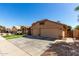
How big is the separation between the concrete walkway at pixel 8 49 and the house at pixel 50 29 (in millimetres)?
1725

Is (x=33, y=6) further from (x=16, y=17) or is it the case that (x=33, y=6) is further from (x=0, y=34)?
(x=0, y=34)

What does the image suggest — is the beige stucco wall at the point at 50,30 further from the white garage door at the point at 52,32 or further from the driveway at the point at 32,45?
the driveway at the point at 32,45

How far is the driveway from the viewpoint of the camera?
7461 mm

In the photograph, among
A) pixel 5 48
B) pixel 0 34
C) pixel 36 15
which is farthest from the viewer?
pixel 0 34

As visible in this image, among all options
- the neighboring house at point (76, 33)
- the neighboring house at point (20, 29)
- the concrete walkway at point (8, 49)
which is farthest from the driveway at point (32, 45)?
the neighboring house at point (76, 33)

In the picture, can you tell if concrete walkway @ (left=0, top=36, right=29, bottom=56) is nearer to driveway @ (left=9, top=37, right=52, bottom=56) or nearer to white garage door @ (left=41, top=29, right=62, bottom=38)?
driveway @ (left=9, top=37, right=52, bottom=56)

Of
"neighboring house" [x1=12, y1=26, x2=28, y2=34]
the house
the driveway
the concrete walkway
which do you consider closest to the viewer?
the concrete walkway

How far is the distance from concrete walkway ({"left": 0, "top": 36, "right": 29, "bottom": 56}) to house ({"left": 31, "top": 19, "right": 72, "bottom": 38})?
1.72 m

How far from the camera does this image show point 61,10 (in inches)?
326

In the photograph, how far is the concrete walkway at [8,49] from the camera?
7113mm

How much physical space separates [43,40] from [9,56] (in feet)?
8.96

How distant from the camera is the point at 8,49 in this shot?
7875 millimetres

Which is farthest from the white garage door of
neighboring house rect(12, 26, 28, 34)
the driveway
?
neighboring house rect(12, 26, 28, 34)

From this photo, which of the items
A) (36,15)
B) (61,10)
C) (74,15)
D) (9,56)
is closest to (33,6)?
(36,15)
